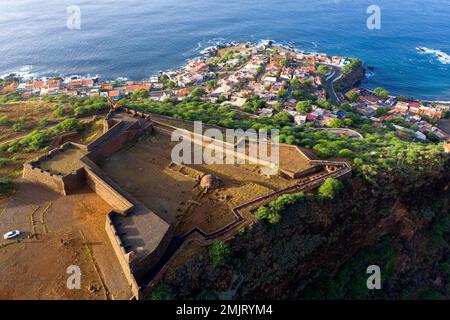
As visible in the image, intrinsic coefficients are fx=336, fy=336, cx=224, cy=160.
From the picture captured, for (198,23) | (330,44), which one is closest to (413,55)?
(330,44)

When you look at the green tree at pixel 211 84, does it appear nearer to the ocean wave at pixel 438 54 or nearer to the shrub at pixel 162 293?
the shrub at pixel 162 293

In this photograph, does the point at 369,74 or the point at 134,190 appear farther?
the point at 369,74

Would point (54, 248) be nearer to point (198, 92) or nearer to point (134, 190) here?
point (134, 190)

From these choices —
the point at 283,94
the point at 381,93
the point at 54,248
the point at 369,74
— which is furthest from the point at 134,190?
the point at 369,74

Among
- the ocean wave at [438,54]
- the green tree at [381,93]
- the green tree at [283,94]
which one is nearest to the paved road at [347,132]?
the green tree at [283,94]

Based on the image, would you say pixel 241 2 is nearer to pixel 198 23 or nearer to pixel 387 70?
pixel 198 23

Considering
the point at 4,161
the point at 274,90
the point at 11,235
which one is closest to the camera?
the point at 11,235
